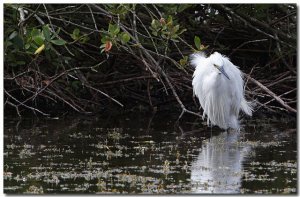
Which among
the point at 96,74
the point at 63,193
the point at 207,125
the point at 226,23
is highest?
the point at 226,23

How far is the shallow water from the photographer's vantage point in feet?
13.9

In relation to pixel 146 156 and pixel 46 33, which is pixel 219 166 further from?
pixel 46 33

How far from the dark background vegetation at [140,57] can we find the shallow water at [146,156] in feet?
0.80

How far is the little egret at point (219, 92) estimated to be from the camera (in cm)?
668

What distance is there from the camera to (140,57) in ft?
20.7

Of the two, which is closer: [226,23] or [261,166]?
[261,166]

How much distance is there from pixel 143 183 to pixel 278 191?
0.68 m

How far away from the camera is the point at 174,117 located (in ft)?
23.8

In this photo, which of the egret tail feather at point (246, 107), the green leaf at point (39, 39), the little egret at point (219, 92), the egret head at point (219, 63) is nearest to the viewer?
the green leaf at point (39, 39)

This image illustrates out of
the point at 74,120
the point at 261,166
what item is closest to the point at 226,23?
the point at 74,120

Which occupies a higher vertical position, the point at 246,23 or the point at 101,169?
the point at 246,23

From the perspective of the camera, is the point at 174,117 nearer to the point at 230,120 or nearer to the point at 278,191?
the point at 230,120

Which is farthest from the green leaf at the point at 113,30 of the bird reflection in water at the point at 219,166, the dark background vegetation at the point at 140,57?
the bird reflection in water at the point at 219,166

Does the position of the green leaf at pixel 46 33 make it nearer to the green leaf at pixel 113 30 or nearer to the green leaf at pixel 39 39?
the green leaf at pixel 39 39
